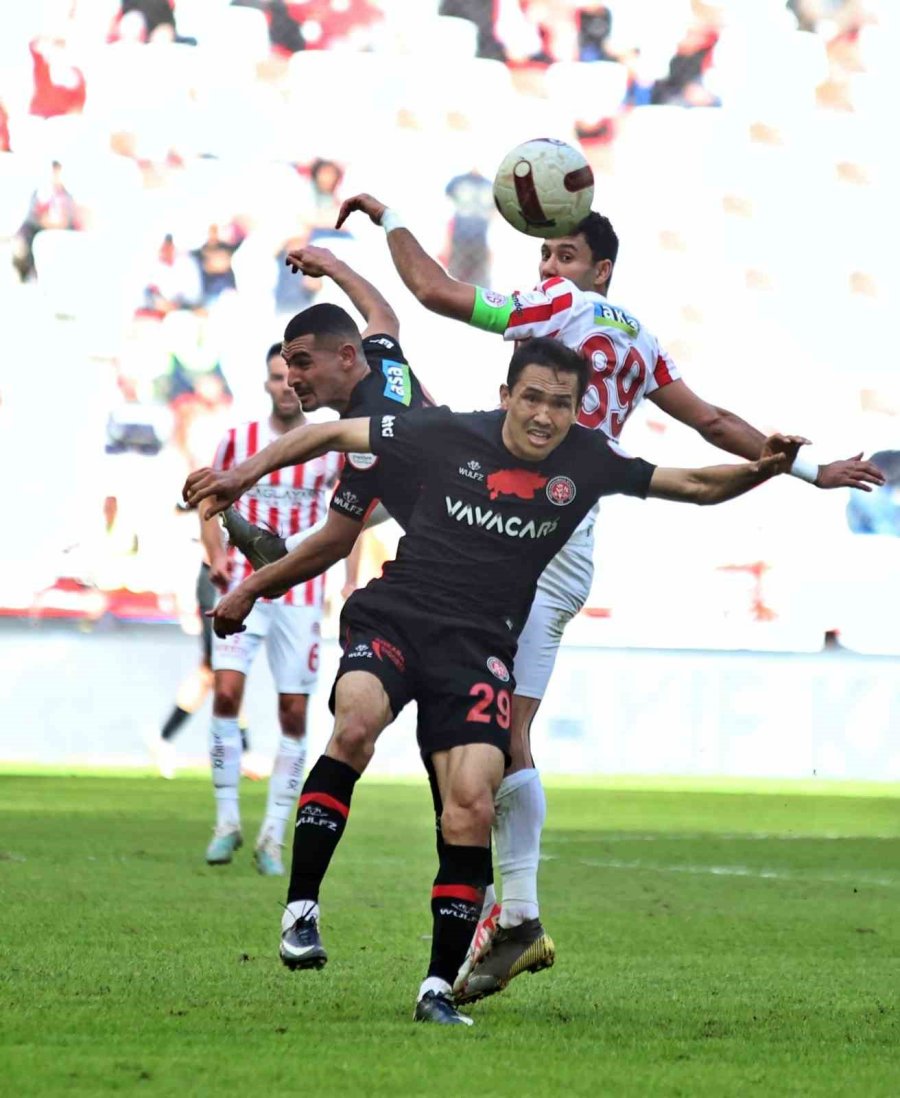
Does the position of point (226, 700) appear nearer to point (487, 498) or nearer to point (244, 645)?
point (244, 645)

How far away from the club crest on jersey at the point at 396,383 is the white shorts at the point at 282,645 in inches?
145

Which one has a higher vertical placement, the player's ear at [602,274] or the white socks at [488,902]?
the player's ear at [602,274]

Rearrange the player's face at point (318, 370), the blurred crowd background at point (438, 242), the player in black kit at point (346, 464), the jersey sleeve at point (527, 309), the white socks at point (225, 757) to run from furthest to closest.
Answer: the blurred crowd background at point (438, 242)
the white socks at point (225, 757)
the player's face at point (318, 370)
the jersey sleeve at point (527, 309)
the player in black kit at point (346, 464)

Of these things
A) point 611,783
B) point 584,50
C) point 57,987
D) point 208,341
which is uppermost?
point 584,50

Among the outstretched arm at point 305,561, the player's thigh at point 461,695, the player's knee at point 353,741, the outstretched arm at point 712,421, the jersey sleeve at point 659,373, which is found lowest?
the player's knee at point 353,741

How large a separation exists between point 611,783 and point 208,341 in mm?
4862

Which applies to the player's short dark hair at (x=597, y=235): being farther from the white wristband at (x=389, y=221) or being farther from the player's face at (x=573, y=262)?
the white wristband at (x=389, y=221)

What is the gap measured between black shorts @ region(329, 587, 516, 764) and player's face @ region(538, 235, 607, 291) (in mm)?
1504

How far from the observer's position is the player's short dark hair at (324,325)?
6930 mm

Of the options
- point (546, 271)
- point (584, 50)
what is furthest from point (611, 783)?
point (546, 271)

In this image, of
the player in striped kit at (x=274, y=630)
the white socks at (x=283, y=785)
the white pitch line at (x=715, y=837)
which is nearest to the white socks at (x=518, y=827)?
the white socks at (x=283, y=785)

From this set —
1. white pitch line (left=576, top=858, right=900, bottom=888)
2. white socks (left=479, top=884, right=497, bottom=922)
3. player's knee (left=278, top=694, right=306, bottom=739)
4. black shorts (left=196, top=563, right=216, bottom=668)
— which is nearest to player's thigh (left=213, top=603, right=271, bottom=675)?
player's knee (left=278, top=694, right=306, bottom=739)

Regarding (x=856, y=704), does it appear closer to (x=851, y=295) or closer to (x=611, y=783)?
(x=611, y=783)

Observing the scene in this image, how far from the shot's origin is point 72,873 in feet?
31.5
